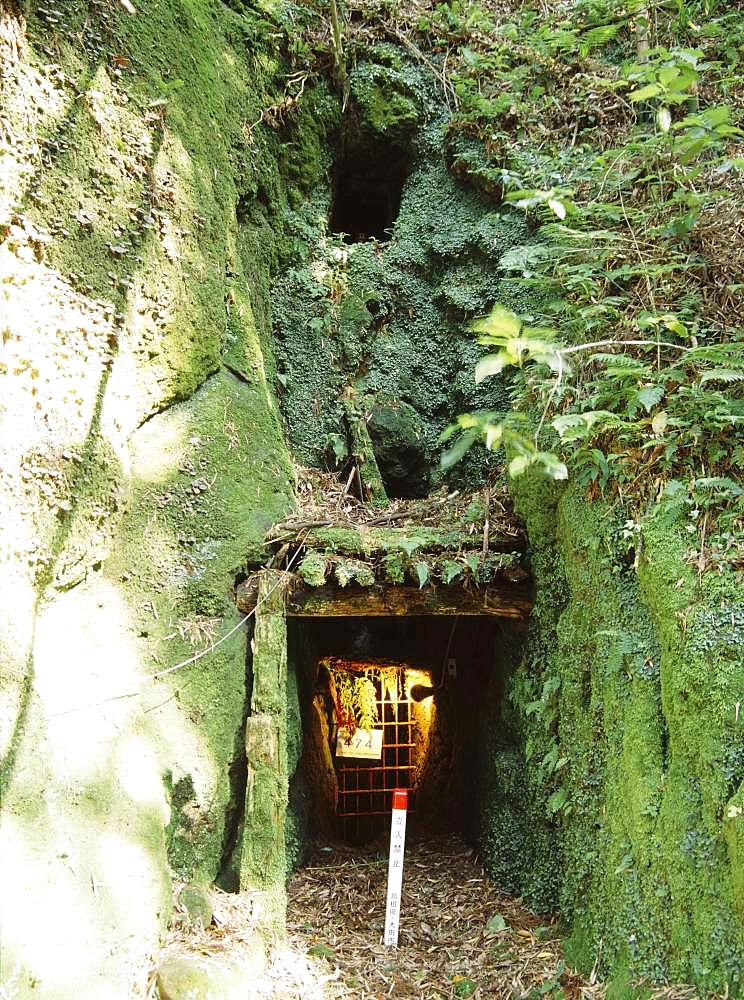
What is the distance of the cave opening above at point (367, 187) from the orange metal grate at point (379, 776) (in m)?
6.49

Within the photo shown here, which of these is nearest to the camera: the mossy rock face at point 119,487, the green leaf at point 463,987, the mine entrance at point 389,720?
the mossy rock face at point 119,487

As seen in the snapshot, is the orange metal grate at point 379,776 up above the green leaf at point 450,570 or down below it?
below

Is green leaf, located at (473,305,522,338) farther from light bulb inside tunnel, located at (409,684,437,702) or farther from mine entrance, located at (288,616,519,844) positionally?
light bulb inside tunnel, located at (409,684,437,702)

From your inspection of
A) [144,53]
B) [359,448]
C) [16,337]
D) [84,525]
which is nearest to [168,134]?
[144,53]

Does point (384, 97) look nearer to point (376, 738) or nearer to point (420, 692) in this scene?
point (420, 692)

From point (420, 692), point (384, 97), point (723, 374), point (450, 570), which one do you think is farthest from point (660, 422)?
point (420, 692)

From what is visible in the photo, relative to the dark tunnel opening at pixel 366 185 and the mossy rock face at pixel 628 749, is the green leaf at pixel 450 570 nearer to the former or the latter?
the mossy rock face at pixel 628 749

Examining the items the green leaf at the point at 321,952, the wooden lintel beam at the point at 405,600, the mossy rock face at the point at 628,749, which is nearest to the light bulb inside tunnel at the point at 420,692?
the mossy rock face at the point at 628,749

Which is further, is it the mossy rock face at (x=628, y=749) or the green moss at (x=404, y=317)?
the green moss at (x=404, y=317)

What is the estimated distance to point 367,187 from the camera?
886 centimetres

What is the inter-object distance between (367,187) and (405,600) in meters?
6.13

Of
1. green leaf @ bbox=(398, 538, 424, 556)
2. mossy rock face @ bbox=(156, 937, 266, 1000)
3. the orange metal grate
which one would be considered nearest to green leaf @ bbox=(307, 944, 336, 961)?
mossy rock face @ bbox=(156, 937, 266, 1000)

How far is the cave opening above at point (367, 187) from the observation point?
8.15m

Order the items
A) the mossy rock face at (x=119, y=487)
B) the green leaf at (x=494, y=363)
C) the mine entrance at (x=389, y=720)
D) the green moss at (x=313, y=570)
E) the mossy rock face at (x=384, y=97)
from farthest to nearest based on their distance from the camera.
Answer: the mine entrance at (x=389, y=720) → the mossy rock face at (x=384, y=97) → the green moss at (x=313, y=570) → the mossy rock face at (x=119, y=487) → the green leaf at (x=494, y=363)
